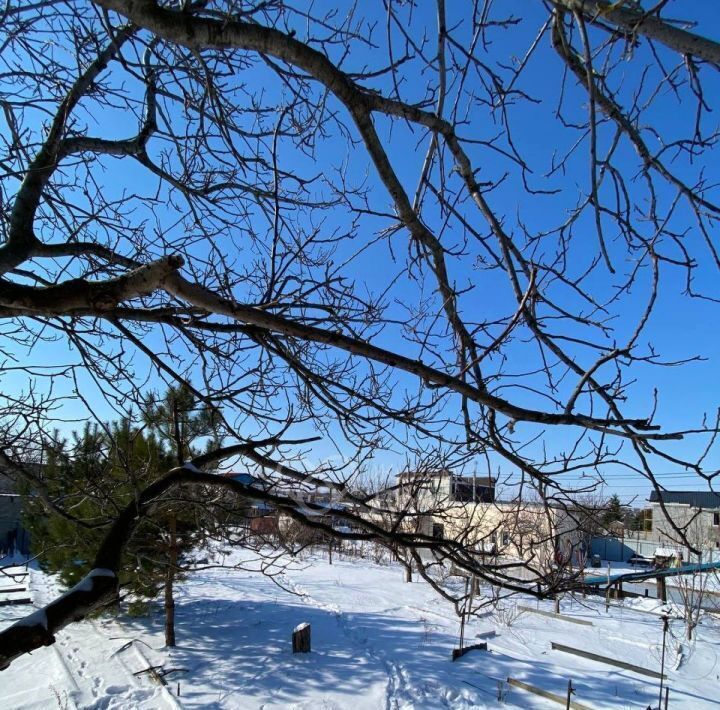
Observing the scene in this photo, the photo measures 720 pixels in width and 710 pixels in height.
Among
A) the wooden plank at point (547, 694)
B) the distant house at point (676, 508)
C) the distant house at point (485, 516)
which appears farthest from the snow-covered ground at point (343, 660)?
the distant house at point (485, 516)

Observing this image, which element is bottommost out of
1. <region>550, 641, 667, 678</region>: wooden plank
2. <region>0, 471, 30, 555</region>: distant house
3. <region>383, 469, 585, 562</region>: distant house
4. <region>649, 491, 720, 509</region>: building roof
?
<region>0, 471, 30, 555</region>: distant house

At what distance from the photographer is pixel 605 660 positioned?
35.4 ft

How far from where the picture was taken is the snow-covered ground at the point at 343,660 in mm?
8844

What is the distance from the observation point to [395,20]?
1604 mm

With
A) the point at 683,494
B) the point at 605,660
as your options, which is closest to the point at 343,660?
the point at 605,660

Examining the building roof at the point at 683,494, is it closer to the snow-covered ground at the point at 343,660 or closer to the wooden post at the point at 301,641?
the snow-covered ground at the point at 343,660

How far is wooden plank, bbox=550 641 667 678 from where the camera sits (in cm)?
1029

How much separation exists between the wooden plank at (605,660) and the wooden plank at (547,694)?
2.36 meters

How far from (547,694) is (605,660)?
8.81 feet

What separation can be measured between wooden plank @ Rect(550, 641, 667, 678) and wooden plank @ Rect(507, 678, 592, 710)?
2357 mm

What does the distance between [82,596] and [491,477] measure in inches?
53.6

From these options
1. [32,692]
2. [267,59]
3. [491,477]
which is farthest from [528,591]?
[32,692]

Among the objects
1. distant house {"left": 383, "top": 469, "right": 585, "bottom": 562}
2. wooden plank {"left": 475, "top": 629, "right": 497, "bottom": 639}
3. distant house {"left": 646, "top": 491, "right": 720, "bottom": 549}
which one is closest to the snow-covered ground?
wooden plank {"left": 475, "top": 629, "right": 497, "bottom": 639}

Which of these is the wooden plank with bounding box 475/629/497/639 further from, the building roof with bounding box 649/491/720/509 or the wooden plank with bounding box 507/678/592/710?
the building roof with bounding box 649/491/720/509
